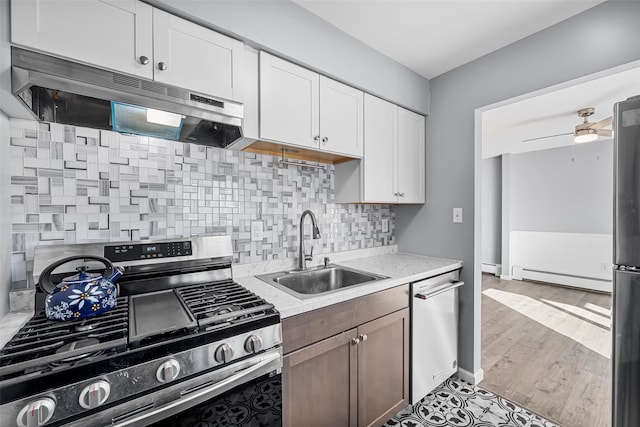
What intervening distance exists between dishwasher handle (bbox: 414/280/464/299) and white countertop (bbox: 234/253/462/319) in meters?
0.09

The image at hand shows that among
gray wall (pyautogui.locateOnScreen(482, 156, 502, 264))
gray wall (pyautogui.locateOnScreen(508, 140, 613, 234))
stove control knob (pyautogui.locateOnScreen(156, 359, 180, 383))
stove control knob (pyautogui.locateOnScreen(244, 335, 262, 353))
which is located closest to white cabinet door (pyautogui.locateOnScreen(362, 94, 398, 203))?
stove control knob (pyautogui.locateOnScreen(244, 335, 262, 353))

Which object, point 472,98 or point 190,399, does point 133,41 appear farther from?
point 472,98

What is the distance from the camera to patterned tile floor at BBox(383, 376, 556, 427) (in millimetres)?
1703

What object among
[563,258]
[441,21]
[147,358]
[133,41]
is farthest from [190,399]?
[563,258]

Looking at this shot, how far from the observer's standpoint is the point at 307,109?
1653mm

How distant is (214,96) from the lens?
4.27 ft

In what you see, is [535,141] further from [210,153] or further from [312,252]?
[210,153]

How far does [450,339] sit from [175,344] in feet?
6.19

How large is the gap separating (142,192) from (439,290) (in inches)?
72.4

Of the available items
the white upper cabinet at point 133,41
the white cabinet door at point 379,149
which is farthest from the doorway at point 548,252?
the white upper cabinet at point 133,41

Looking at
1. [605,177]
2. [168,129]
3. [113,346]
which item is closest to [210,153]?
[168,129]

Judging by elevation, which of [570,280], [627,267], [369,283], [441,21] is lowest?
[570,280]

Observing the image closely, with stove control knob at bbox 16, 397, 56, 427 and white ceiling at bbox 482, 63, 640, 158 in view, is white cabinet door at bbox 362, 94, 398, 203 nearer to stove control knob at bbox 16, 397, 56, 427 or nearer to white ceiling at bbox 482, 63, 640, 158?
white ceiling at bbox 482, 63, 640, 158

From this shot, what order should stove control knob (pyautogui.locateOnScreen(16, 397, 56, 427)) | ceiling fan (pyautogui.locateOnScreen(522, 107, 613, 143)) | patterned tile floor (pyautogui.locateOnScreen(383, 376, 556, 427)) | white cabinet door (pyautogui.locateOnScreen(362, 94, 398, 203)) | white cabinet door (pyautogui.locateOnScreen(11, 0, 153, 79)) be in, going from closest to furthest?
stove control knob (pyautogui.locateOnScreen(16, 397, 56, 427)), white cabinet door (pyautogui.locateOnScreen(11, 0, 153, 79)), patterned tile floor (pyautogui.locateOnScreen(383, 376, 556, 427)), white cabinet door (pyautogui.locateOnScreen(362, 94, 398, 203)), ceiling fan (pyautogui.locateOnScreen(522, 107, 613, 143))
